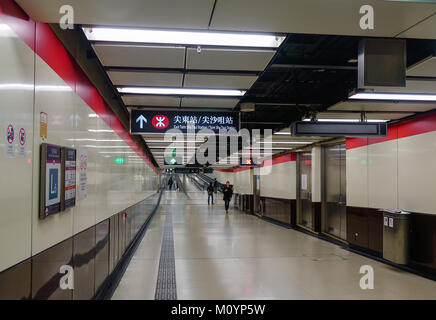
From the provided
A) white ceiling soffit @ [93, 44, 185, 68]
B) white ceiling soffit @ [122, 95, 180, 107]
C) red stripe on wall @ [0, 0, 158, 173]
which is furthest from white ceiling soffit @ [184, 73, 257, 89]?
red stripe on wall @ [0, 0, 158, 173]

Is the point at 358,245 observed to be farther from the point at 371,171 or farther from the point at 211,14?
the point at 211,14

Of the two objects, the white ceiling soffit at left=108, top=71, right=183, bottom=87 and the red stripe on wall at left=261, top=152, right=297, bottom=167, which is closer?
the white ceiling soffit at left=108, top=71, right=183, bottom=87

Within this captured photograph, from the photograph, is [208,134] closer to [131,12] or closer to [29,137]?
[131,12]

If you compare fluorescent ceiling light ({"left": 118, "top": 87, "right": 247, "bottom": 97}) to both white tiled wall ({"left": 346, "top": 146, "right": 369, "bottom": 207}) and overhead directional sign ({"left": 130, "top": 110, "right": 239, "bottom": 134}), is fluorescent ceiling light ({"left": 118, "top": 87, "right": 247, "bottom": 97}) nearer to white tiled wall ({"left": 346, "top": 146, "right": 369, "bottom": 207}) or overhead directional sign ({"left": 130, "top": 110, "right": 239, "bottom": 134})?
overhead directional sign ({"left": 130, "top": 110, "right": 239, "bottom": 134})

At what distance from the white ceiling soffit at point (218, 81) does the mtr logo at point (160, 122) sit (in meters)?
0.88

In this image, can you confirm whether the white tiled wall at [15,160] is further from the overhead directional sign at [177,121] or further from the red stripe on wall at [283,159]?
the red stripe on wall at [283,159]

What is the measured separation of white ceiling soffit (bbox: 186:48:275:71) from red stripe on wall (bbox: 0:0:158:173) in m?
1.06

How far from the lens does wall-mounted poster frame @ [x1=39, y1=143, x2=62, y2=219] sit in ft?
7.59

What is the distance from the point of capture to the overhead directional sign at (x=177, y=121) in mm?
5219

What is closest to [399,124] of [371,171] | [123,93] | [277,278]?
[371,171]

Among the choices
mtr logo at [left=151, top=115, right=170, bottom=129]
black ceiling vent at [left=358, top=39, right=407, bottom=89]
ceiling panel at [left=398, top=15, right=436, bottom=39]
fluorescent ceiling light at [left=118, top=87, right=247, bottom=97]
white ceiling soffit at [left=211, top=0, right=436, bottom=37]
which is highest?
fluorescent ceiling light at [left=118, top=87, right=247, bottom=97]

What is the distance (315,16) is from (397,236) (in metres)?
4.75

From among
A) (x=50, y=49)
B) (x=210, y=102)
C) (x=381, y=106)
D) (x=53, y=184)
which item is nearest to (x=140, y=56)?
(x=50, y=49)

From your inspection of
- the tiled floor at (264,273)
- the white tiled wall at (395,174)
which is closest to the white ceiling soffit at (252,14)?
the tiled floor at (264,273)
